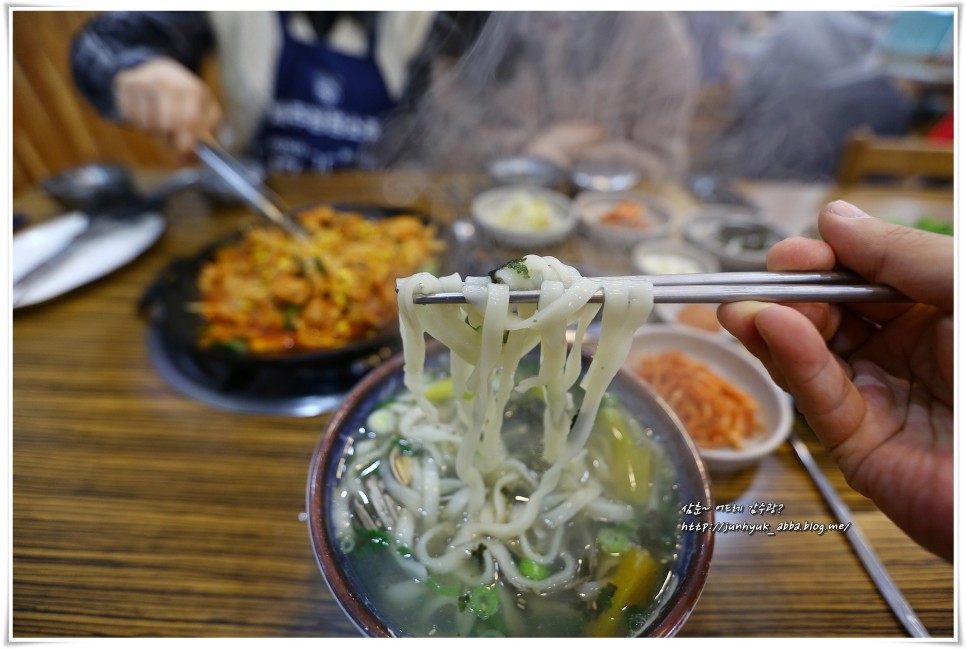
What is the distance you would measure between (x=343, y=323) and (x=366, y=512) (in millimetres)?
938

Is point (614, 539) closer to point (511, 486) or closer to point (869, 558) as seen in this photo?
point (511, 486)

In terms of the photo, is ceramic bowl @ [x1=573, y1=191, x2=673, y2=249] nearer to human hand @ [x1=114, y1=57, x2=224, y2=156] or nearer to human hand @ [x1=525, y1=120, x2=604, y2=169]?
human hand @ [x1=525, y1=120, x2=604, y2=169]

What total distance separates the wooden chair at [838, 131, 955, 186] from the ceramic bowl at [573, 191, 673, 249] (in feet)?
4.43

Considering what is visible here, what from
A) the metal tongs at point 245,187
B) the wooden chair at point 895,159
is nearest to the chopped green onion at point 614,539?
the metal tongs at point 245,187

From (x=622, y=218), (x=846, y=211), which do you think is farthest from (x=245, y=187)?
(x=846, y=211)

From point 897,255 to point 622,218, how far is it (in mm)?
1624

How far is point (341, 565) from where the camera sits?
3.01ft

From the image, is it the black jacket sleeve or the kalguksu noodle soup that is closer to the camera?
the kalguksu noodle soup

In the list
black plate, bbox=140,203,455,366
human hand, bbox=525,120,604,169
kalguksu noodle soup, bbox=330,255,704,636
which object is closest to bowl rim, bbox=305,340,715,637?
kalguksu noodle soup, bbox=330,255,704,636

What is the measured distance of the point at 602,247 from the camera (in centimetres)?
240

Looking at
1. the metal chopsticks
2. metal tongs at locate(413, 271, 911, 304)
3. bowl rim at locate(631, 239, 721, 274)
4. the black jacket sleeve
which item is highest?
the black jacket sleeve

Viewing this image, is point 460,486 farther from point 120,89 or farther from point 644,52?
point 644,52

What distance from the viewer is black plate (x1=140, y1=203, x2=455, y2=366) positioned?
5.12ft

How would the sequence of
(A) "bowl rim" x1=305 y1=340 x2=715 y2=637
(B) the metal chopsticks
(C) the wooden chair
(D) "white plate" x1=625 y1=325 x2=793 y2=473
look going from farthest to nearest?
(C) the wooden chair → (D) "white plate" x1=625 y1=325 x2=793 y2=473 → (B) the metal chopsticks → (A) "bowl rim" x1=305 y1=340 x2=715 y2=637
